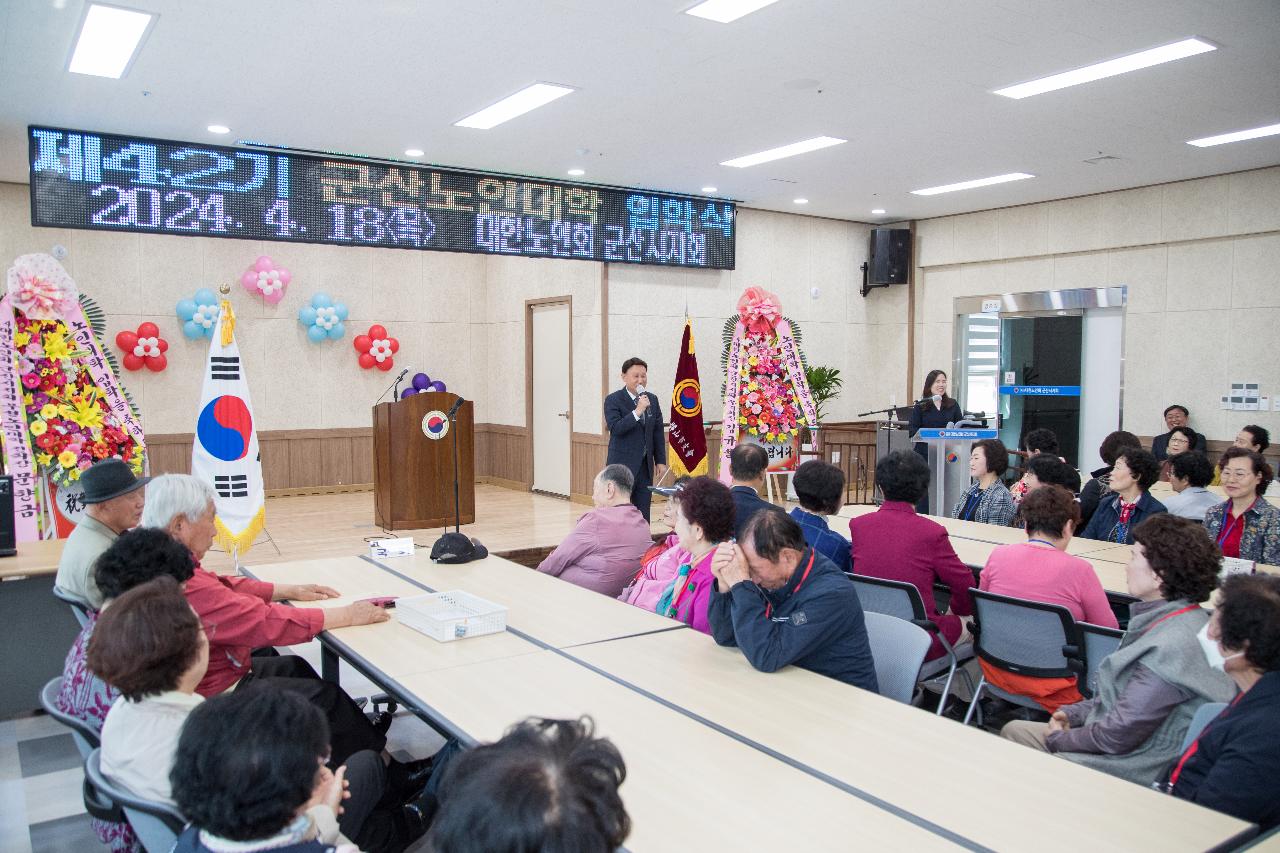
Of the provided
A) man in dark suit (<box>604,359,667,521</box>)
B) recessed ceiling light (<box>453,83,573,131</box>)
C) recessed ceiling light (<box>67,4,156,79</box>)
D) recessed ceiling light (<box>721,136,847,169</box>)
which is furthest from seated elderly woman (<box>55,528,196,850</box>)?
recessed ceiling light (<box>721,136,847,169</box>)

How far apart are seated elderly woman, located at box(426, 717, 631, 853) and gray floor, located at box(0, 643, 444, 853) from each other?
6.92 ft

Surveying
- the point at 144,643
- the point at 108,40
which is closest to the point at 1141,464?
the point at 144,643

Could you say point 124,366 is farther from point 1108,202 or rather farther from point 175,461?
point 1108,202

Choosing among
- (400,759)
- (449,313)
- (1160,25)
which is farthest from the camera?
(449,313)

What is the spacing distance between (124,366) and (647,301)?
5116 mm

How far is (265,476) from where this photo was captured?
10227 mm

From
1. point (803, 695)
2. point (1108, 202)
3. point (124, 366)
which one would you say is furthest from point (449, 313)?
point (803, 695)

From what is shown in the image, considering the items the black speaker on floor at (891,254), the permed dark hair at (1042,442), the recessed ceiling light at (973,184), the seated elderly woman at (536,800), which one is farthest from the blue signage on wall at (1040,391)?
the seated elderly woman at (536,800)

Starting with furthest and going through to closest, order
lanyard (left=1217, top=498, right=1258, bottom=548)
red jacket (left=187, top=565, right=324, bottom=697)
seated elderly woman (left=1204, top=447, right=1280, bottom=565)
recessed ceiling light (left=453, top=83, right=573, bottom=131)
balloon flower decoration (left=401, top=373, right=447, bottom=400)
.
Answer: balloon flower decoration (left=401, top=373, right=447, bottom=400)
recessed ceiling light (left=453, top=83, right=573, bottom=131)
lanyard (left=1217, top=498, right=1258, bottom=548)
seated elderly woman (left=1204, top=447, right=1280, bottom=565)
red jacket (left=187, top=565, right=324, bottom=697)

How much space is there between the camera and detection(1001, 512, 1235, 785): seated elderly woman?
234 cm

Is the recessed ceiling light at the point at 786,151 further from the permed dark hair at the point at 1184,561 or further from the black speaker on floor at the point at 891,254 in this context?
the permed dark hair at the point at 1184,561

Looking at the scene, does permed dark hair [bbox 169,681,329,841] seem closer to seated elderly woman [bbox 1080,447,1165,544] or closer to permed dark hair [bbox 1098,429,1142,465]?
seated elderly woman [bbox 1080,447,1165,544]

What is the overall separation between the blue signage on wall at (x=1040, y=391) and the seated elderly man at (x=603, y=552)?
6.65 meters

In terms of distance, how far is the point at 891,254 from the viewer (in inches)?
402
